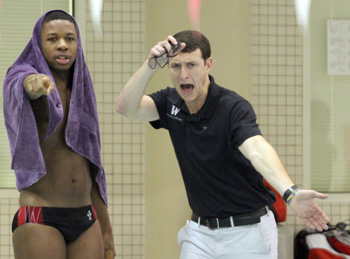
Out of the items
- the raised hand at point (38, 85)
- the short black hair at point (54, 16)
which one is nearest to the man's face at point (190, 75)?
the short black hair at point (54, 16)

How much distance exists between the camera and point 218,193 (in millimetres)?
3219

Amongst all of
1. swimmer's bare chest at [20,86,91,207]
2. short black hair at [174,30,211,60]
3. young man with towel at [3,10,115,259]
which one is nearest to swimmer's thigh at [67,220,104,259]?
young man with towel at [3,10,115,259]

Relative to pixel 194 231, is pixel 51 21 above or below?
above

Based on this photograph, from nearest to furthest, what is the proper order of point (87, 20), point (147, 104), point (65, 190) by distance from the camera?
point (65, 190), point (147, 104), point (87, 20)

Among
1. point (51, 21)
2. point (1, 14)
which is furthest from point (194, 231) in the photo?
point (1, 14)

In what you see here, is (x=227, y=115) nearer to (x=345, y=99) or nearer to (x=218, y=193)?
(x=218, y=193)

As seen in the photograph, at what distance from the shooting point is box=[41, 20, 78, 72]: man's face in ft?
10.5

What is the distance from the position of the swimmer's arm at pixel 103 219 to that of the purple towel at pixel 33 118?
33 mm

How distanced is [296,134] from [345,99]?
0.54m

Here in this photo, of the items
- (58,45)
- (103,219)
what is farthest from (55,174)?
(58,45)

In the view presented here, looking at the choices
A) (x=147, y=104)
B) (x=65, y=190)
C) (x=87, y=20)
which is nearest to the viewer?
(x=65, y=190)

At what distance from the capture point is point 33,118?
3.03 m

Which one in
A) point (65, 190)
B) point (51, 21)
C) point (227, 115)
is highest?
point (51, 21)

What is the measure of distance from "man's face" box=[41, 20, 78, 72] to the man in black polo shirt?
1.25 ft
